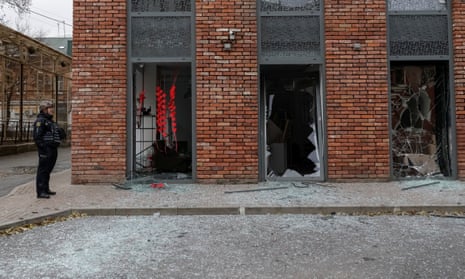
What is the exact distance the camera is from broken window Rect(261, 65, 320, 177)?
884 centimetres

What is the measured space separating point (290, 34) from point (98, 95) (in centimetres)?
424

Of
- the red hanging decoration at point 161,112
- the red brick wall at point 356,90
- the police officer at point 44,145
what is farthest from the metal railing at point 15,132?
the red brick wall at point 356,90

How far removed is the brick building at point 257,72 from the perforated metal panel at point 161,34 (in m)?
0.02

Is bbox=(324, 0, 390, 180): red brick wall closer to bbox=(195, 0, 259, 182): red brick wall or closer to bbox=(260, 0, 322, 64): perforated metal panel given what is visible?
bbox=(260, 0, 322, 64): perforated metal panel

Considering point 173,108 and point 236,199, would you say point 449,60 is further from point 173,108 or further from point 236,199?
point 173,108

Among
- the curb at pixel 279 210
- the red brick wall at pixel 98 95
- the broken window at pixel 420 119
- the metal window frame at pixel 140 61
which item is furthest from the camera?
the broken window at pixel 420 119

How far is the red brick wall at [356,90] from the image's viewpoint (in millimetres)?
8359

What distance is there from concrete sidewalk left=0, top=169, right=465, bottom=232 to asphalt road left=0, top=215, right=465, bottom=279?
0.24 meters

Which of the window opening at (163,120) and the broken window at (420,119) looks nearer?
the broken window at (420,119)

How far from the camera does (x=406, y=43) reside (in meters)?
8.52

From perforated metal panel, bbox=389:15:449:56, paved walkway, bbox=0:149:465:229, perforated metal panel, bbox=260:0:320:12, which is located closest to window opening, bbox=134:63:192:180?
paved walkway, bbox=0:149:465:229

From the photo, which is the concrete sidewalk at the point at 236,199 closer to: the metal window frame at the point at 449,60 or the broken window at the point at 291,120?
the metal window frame at the point at 449,60

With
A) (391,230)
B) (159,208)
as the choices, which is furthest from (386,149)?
(159,208)

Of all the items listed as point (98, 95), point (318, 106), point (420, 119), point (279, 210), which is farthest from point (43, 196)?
point (420, 119)
